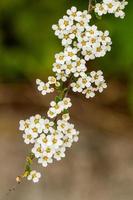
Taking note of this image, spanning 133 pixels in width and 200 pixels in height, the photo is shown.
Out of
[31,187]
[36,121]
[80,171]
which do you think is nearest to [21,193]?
[31,187]

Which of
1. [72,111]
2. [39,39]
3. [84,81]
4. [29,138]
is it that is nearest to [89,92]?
[84,81]

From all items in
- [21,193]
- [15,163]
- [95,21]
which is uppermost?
[95,21]

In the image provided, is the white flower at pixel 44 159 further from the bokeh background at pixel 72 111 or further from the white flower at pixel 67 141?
the bokeh background at pixel 72 111

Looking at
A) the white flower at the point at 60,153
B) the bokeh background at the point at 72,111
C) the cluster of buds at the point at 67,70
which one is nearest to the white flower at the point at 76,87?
the cluster of buds at the point at 67,70

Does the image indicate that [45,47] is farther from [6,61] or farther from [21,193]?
[21,193]

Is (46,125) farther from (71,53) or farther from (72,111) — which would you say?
(72,111)

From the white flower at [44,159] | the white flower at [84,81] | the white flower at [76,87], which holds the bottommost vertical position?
the white flower at [44,159]

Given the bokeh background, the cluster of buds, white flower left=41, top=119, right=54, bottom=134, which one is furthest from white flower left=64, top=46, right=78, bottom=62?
the bokeh background
